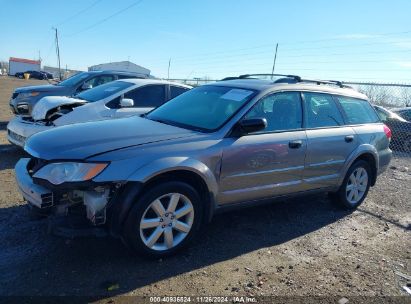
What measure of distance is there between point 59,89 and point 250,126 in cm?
693

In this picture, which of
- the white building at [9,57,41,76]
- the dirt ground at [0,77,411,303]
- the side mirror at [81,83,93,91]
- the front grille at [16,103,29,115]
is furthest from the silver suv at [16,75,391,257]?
the white building at [9,57,41,76]

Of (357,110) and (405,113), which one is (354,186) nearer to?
(357,110)

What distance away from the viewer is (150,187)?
3.45 m

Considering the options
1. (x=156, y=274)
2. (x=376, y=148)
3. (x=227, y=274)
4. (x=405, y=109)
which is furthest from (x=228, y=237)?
(x=405, y=109)

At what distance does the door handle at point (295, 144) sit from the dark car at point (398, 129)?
8246 millimetres

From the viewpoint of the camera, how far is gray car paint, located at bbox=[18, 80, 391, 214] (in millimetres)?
3363

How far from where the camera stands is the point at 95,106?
686 centimetres

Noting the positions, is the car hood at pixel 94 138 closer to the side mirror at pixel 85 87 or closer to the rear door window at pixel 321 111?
the rear door window at pixel 321 111

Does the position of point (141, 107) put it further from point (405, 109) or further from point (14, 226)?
point (405, 109)

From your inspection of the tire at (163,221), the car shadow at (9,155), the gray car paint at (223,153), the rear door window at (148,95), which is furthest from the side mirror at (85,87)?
the tire at (163,221)

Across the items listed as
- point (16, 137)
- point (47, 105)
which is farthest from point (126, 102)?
point (16, 137)

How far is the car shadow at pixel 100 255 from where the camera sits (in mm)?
3127

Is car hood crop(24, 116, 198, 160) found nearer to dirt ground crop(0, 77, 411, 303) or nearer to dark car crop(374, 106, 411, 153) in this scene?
dirt ground crop(0, 77, 411, 303)

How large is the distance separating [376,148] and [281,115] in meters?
1.97
